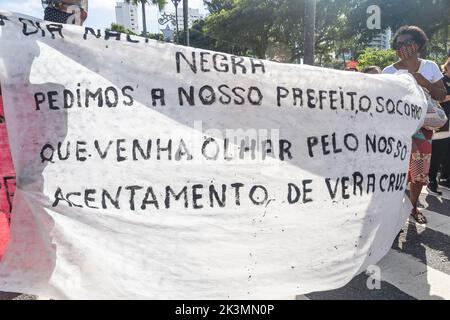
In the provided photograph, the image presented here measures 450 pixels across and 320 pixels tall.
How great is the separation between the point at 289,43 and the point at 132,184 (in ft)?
118

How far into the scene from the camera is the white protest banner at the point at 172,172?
7.52 ft

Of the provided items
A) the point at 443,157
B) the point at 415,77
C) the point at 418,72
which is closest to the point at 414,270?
the point at 415,77

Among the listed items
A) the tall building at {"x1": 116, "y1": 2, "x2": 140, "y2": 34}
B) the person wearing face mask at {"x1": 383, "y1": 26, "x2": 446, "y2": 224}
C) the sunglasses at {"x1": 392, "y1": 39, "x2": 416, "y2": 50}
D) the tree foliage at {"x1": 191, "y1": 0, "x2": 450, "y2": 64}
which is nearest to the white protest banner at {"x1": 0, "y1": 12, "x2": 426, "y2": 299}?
the person wearing face mask at {"x1": 383, "y1": 26, "x2": 446, "y2": 224}

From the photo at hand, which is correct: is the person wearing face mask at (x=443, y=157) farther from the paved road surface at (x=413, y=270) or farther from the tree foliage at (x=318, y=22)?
the tree foliage at (x=318, y=22)

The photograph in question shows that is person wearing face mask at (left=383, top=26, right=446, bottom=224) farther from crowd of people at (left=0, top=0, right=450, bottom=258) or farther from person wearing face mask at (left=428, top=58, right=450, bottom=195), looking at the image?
person wearing face mask at (left=428, top=58, right=450, bottom=195)

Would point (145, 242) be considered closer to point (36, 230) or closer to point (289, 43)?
point (36, 230)

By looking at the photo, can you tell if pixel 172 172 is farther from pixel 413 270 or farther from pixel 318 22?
pixel 318 22

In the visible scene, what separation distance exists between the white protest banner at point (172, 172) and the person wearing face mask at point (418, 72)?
1302 millimetres

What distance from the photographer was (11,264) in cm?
236

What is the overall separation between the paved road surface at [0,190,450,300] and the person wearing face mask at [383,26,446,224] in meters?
0.49

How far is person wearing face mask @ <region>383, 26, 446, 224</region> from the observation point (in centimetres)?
357

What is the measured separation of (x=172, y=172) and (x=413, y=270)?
2.17 m

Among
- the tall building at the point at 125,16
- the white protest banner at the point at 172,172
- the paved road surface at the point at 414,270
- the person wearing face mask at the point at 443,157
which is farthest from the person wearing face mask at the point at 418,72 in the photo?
the tall building at the point at 125,16

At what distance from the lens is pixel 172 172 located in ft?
7.86
